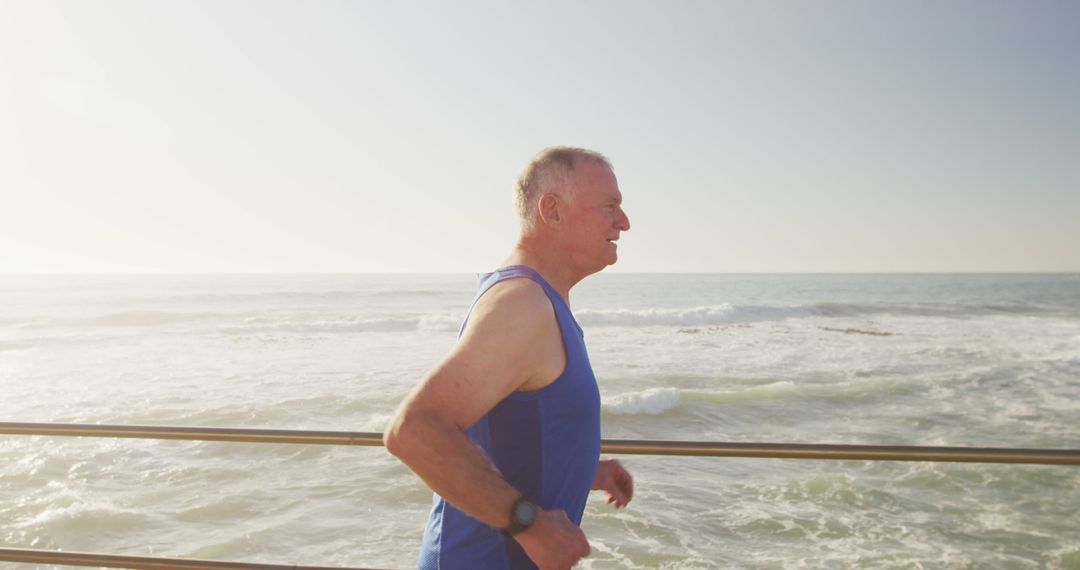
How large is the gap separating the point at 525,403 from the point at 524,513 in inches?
7.3

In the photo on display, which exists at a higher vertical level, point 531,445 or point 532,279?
point 532,279

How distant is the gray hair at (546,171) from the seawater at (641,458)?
15.7 ft

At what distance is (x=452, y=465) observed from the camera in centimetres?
115

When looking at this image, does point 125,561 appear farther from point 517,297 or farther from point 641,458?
point 641,458

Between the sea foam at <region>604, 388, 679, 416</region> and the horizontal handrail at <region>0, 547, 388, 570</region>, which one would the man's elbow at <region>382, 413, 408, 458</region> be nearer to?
the horizontal handrail at <region>0, 547, 388, 570</region>

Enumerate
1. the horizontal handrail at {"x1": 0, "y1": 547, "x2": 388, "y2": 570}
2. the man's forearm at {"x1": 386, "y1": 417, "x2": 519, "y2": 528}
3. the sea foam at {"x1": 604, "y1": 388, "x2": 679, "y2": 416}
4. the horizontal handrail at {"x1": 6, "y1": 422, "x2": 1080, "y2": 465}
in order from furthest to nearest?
the sea foam at {"x1": 604, "y1": 388, "x2": 679, "y2": 416}
the horizontal handrail at {"x1": 0, "y1": 547, "x2": 388, "y2": 570}
the horizontal handrail at {"x1": 6, "y1": 422, "x2": 1080, "y2": 465}
the man's forearm at {"x1": 386, "y1": 417, "x2": 519, "y2": 528}

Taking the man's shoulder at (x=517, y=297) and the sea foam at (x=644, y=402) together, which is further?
the sea foam at (x=644, y=402)

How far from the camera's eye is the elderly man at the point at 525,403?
1.17m

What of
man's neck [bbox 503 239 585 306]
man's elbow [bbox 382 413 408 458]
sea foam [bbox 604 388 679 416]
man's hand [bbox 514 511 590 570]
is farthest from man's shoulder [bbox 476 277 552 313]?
sea foam [bbox 604 388 679 416]

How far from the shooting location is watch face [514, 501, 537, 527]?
3.92ft

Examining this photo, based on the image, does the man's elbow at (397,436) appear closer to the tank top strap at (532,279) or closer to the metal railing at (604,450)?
the tank top strap at (532,279)

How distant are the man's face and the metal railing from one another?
22.0 inches

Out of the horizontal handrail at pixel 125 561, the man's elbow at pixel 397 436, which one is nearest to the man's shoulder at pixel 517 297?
the man's elbow at pixel 397 436

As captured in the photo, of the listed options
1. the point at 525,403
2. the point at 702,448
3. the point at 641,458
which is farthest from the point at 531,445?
the point at 641,458
